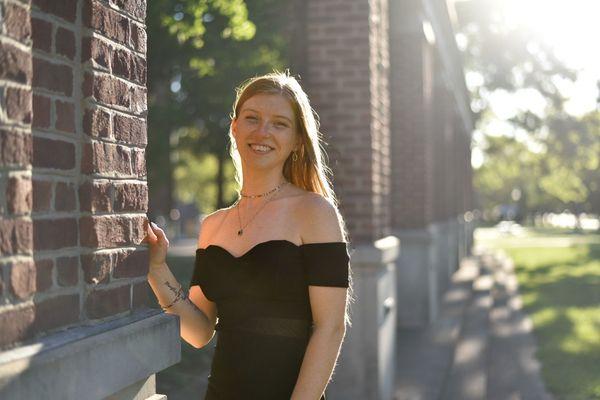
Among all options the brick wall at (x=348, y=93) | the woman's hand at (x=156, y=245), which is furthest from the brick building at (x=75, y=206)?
the brick wall at (x=348, y=93)

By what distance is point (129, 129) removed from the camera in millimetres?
2660

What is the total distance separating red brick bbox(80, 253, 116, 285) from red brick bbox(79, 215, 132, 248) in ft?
0.11

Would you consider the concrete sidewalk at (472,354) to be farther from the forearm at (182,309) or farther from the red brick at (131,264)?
the red brick at (131,264)

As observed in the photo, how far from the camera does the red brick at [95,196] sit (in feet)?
7.84

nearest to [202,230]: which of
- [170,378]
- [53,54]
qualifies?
[53,54]

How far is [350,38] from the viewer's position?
255 inches

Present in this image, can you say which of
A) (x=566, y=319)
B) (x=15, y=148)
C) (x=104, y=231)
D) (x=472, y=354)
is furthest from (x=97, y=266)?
(x=566, y=319)

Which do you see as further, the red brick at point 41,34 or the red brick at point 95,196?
the red brick at point 95,196

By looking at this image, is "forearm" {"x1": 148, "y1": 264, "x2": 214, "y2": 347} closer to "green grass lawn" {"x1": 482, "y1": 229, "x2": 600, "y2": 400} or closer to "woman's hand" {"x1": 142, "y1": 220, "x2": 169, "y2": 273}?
"woman's hand" {"x1": 142, "y1": 220, "x2": 169, "y2": 273}

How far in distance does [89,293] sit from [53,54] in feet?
2.23

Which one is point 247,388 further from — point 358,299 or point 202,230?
point 358,299

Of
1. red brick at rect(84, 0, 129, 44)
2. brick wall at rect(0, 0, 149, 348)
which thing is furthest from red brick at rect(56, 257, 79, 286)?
red brick at rect(84, 0, 129, 44)

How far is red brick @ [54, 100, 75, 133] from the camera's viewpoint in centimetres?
227

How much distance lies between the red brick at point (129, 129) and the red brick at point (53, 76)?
252 millimetres
